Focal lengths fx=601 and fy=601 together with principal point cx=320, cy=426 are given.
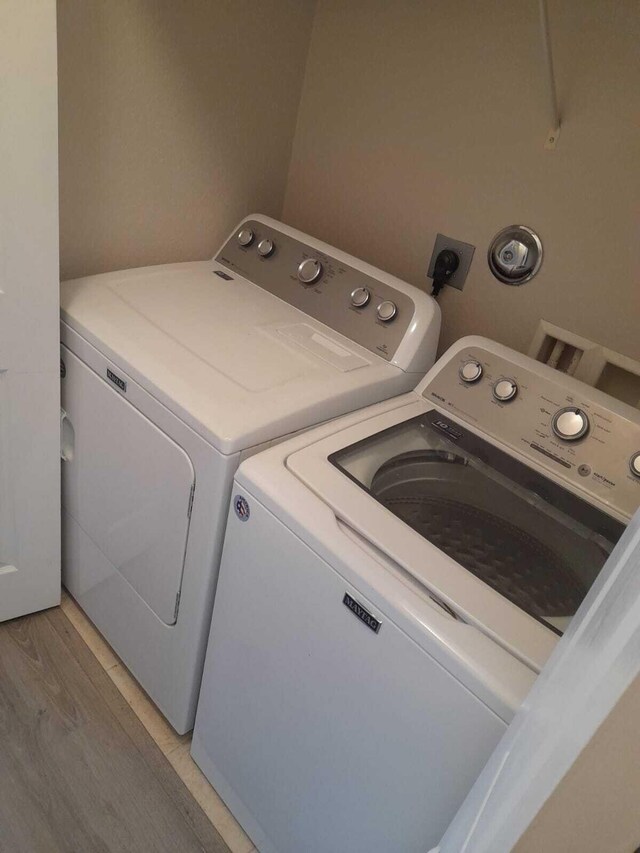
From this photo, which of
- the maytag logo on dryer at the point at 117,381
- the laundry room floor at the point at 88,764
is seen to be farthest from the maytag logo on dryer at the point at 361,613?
the laundry room floor at the point at 88,764

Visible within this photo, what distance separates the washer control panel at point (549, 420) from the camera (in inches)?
47.1

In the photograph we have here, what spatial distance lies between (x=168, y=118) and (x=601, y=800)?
168 cm

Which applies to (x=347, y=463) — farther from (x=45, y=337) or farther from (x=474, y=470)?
(x=45, y=337)

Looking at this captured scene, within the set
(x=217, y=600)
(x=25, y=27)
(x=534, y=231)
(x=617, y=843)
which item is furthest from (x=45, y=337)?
(x=617, y=843)

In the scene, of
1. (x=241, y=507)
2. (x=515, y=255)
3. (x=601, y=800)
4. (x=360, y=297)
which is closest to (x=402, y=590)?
(x=241, y=507)

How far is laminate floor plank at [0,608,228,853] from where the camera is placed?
1.39 m

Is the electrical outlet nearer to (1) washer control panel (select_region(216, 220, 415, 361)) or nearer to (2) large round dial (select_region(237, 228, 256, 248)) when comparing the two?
(1) washer control panel (select_region(216, 220, 415, 361))

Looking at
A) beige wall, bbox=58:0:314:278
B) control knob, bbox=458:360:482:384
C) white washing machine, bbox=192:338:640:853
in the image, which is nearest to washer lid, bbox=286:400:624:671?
white washing machine, bbox=192:338:640:853

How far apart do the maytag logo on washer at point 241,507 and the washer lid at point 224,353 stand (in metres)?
0.09

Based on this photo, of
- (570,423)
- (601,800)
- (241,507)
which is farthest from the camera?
(570,423)

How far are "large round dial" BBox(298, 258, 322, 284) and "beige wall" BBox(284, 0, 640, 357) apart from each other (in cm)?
27

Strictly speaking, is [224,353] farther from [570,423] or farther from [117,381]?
[570,423]

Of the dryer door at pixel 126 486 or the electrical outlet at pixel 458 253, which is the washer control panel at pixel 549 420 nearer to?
the electrical outlet at pixel 458 253

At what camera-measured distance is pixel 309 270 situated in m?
1.67
